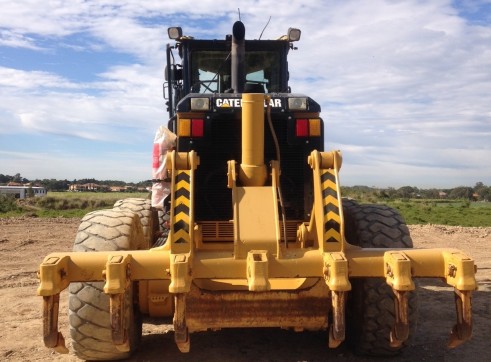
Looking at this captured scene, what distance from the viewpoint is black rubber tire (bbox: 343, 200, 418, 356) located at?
4.31 m

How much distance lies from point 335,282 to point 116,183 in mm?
87813

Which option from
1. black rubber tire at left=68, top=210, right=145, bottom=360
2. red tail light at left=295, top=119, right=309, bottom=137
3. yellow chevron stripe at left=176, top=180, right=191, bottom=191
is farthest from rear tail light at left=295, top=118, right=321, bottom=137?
black rubber tire at left=68, top=210, right=145, bottom=360

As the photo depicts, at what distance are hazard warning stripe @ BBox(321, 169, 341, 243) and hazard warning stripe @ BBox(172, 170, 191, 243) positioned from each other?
0.98 metres

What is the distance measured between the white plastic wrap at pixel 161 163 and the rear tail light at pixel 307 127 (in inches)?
45.9

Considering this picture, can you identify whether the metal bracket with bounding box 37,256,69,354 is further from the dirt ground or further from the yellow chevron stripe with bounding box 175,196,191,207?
the dirt ground

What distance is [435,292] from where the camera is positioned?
7.77 metres

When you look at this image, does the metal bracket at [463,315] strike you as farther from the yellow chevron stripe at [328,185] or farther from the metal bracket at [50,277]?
the metal bracket at [50,277]

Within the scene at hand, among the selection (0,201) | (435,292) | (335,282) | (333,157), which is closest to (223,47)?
(333,157)

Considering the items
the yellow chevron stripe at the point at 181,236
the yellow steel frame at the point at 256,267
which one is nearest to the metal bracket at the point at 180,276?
the yellow steel frame at the point at 256,267

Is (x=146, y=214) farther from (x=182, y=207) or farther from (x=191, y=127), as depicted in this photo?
(x=182, y=207)

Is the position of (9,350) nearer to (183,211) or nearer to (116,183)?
(183,211)

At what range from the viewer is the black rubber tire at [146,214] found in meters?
5.30

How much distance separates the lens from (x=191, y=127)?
4.83 meters

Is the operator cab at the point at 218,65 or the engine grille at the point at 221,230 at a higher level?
the operator cab at the point at 218,65
